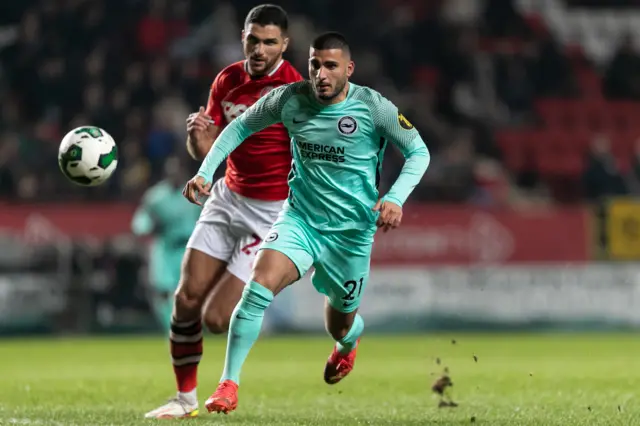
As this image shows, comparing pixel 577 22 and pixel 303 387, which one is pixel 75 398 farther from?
pixel 577 22

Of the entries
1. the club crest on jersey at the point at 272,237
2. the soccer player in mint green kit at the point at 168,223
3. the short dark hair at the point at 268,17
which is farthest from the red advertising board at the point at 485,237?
the club crest on jersey at the point at 272,237

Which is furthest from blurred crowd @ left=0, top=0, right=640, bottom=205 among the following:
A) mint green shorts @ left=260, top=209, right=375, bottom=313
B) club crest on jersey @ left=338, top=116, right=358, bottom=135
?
club crest on jersey @ left=338, top=116, right=358, bottom=135

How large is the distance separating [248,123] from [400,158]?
1120 cm

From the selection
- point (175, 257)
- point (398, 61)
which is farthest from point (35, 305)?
point (398, 61)

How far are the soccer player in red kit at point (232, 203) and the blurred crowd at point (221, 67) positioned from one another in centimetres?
966

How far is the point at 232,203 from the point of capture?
25.7ft

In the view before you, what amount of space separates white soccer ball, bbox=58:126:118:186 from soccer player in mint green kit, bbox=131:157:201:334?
23.3 ft

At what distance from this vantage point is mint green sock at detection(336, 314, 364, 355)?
8.09 m

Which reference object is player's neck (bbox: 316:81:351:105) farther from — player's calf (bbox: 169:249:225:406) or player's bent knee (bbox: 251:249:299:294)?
player's calf (bbox: 169:249:225:406)

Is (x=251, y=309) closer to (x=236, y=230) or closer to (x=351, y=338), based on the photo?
(x=236, y=230)

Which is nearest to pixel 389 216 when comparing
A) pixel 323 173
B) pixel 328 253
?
pixel 323 173

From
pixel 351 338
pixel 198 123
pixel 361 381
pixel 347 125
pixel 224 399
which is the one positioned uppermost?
pixel 347 125

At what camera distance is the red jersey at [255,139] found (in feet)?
25.3

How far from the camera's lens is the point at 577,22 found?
23391mm
